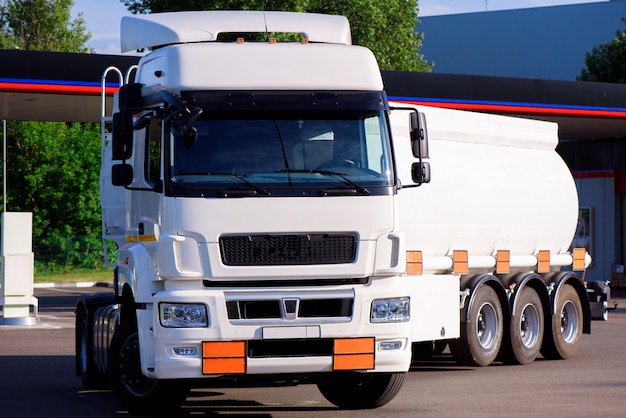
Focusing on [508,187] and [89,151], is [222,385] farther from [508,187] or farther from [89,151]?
[89,151]

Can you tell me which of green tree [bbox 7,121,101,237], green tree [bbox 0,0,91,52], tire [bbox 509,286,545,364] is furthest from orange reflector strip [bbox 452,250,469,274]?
green tree [bbox 0,0,91,52]

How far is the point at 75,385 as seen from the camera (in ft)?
49.0

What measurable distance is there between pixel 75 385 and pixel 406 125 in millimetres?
4998

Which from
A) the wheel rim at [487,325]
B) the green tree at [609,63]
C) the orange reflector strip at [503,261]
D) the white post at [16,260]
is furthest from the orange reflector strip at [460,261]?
the green tree at [609,63]

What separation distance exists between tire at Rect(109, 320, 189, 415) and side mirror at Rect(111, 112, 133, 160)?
1855 mm

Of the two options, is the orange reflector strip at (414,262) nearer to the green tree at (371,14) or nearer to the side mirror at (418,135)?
the side mirror at (418,135)

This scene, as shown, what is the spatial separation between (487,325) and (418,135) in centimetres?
596

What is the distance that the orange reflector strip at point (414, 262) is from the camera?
1506 cm

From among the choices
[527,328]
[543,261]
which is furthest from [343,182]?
[543,261]

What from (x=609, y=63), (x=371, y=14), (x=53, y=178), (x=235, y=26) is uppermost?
(x=371, y=14)

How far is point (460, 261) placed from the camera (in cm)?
1630

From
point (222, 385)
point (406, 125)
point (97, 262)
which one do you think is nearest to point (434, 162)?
point (406, 125)

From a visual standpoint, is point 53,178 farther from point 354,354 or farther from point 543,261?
point 354,354

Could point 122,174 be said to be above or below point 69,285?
above
